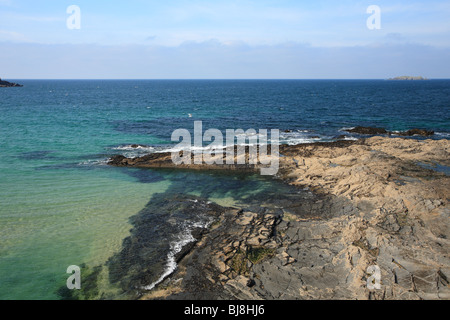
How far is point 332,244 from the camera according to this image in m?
13.3

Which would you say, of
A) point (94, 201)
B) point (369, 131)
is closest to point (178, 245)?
point (94, 201)

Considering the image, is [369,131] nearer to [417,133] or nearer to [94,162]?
[417,133]

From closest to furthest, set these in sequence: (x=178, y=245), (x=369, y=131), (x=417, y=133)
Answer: (x=178, y=245) → (x=417, y=133) → (x=369, y=131)

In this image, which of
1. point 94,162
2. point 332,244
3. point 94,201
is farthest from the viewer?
point 94,162

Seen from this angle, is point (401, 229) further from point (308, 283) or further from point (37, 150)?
point (37, 150)

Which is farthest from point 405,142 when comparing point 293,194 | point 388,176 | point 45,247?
point 45,247

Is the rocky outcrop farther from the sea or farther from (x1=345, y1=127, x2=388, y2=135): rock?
the sea

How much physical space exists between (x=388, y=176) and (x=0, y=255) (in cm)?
2200

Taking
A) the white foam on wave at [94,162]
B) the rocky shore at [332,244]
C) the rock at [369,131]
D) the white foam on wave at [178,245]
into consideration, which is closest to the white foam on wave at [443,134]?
the rock at [369,131]

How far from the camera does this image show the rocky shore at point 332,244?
10758 millimetres

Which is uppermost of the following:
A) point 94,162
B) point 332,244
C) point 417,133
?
point 417,133

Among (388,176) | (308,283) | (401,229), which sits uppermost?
(388,176)

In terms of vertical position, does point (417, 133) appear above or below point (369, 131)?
below

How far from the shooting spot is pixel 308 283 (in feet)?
36.1
